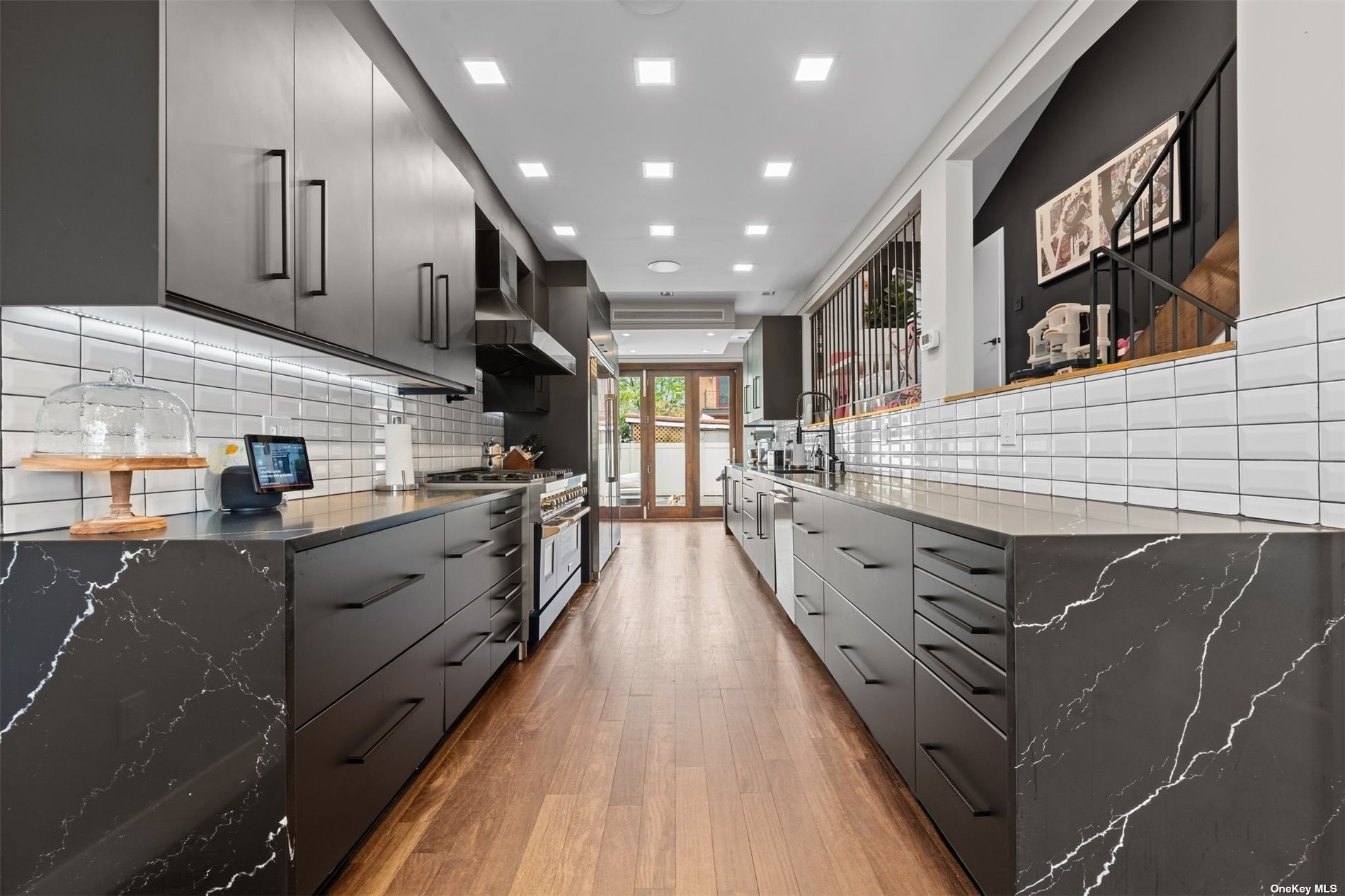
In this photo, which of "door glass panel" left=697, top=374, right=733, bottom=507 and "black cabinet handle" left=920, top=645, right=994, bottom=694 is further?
"door glass panel" left=697, top=374, right=733, bottom=507

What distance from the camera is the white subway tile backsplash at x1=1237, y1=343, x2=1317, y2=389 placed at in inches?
47.9

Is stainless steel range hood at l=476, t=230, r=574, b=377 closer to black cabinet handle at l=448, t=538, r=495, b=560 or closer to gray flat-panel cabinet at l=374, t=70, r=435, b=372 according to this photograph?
gray flat-panel cabinet at l=374, t=70, r=435, b=372

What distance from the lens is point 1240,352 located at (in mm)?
1348

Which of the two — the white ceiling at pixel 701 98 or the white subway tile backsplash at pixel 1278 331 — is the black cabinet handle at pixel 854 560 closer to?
the white subway tile backsplash at pixel 1278 331

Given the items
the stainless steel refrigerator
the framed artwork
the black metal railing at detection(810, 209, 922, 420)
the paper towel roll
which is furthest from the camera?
the stainless steel refrigerator

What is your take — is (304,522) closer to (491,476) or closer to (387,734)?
(387,734)

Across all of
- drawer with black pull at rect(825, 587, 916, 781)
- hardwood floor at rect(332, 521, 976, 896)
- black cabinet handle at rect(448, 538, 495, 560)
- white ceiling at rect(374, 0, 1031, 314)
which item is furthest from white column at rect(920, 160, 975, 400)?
black cabinet handle at rect(448, 538, 495, 560)

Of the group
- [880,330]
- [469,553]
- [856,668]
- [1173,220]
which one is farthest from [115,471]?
[880,330]

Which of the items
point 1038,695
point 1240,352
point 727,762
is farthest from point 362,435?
point 1240,352

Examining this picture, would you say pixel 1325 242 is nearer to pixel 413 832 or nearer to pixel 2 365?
pixel 413 832

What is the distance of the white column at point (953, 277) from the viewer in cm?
308

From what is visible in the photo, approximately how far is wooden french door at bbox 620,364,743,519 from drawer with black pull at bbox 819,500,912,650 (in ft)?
22.0

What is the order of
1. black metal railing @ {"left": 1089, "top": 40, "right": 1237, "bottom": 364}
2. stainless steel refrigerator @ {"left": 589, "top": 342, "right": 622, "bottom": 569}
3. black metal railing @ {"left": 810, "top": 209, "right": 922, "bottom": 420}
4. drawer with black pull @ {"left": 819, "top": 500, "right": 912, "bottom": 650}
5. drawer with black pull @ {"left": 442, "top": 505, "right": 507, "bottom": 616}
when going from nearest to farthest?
drawer with black pull @ {"left": 819, "top": 500, "right": 912, "bottom": 650}, drawer with black pull @ {"left": 442, "top": 505, "right": 507, "bottom": 616}, black metal railing @ {"left": 1089, "top": 40, "right": 1237, "bottom": 364}, black metal railing @ {"left": 810, "top": 209, "right": 922, "bottom": 420}, stainless steel refrigerator @ {"left": 589, "top": 342, "right": 622, "bottom": 569}

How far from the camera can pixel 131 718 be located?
1134mm
